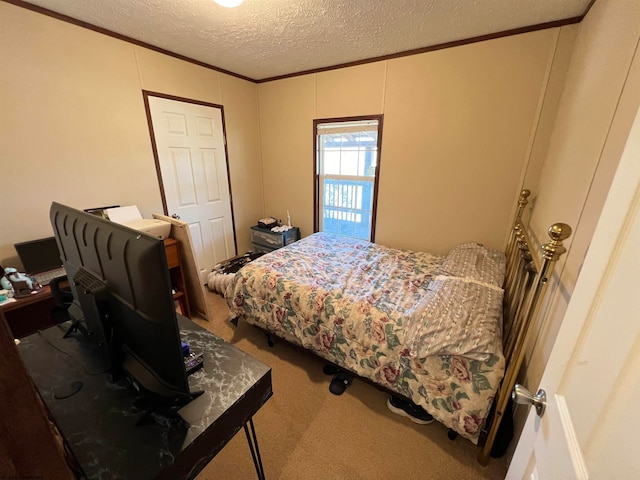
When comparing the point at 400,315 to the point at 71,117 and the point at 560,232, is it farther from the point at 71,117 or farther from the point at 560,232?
the point at 71,117

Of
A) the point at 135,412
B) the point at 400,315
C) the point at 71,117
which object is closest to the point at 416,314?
the point at 400,315

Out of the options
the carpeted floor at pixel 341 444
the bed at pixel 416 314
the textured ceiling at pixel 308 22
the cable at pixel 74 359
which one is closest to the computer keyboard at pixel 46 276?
the cable at pixel 74 359

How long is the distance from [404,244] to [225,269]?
82.1 inches

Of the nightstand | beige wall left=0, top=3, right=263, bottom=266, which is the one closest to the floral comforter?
the nightstand

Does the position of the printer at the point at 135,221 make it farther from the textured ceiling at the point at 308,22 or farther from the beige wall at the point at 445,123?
the beige wall at the point at 445,123

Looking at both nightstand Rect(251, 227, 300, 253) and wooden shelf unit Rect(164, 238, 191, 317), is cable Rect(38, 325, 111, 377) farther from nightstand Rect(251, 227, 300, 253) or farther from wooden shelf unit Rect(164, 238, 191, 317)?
nightstand Rect(251, 227, 300, 253)

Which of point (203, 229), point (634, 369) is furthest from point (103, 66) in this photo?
point (634, 369)

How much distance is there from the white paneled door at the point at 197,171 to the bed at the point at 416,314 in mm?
1208

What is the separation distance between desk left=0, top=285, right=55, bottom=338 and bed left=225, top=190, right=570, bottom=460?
46.2 inches

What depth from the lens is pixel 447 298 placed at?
1475mm

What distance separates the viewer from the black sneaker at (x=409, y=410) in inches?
62.4

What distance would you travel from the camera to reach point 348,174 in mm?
3059

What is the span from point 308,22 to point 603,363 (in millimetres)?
2369

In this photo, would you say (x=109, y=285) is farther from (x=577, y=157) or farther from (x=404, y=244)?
(x=404, y=244)
